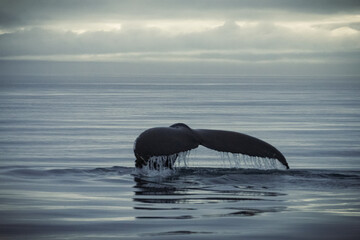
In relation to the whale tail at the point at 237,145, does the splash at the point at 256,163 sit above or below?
below

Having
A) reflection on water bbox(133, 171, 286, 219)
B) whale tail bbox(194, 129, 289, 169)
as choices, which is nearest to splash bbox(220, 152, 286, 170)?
whale tail bbox(194, 129, 289, 169)

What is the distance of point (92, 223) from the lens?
627 cm

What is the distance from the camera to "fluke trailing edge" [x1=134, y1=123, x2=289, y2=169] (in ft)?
23.8

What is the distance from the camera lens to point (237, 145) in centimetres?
790

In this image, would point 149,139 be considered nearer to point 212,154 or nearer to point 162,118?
point 212,154

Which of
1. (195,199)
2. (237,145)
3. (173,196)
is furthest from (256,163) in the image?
(195,199)

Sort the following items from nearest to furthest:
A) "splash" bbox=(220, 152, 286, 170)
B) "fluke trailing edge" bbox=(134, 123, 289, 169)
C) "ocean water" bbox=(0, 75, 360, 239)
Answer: "ocean water" bbox=(0, 75, 360, 239)
"fluke trailing edge" bbox=(134, 123, 289, 169)
"splash" bbox=(220, 152, 286, 170)

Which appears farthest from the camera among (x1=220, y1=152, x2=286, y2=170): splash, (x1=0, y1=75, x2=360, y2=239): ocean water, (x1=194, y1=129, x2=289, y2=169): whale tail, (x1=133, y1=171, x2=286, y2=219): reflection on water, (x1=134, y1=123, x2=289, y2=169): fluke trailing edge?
(x1=220, y1=152, x2=286, y2=170): splash

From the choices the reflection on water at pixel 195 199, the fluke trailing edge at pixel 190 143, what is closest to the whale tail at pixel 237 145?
the fluke trailing edge at pixel 190 143

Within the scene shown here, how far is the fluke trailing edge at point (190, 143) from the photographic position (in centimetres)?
724

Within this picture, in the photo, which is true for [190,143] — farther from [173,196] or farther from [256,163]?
[256,163]

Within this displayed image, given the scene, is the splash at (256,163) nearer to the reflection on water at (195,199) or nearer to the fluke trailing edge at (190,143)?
the fluke trailing edge at (190,143)

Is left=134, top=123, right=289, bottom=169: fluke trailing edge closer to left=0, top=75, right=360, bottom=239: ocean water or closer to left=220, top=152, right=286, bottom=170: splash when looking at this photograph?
left=220, top=152, right=286, bottom=170: splash

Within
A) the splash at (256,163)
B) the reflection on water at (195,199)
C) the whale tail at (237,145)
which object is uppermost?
the whale tail at (237,145)
